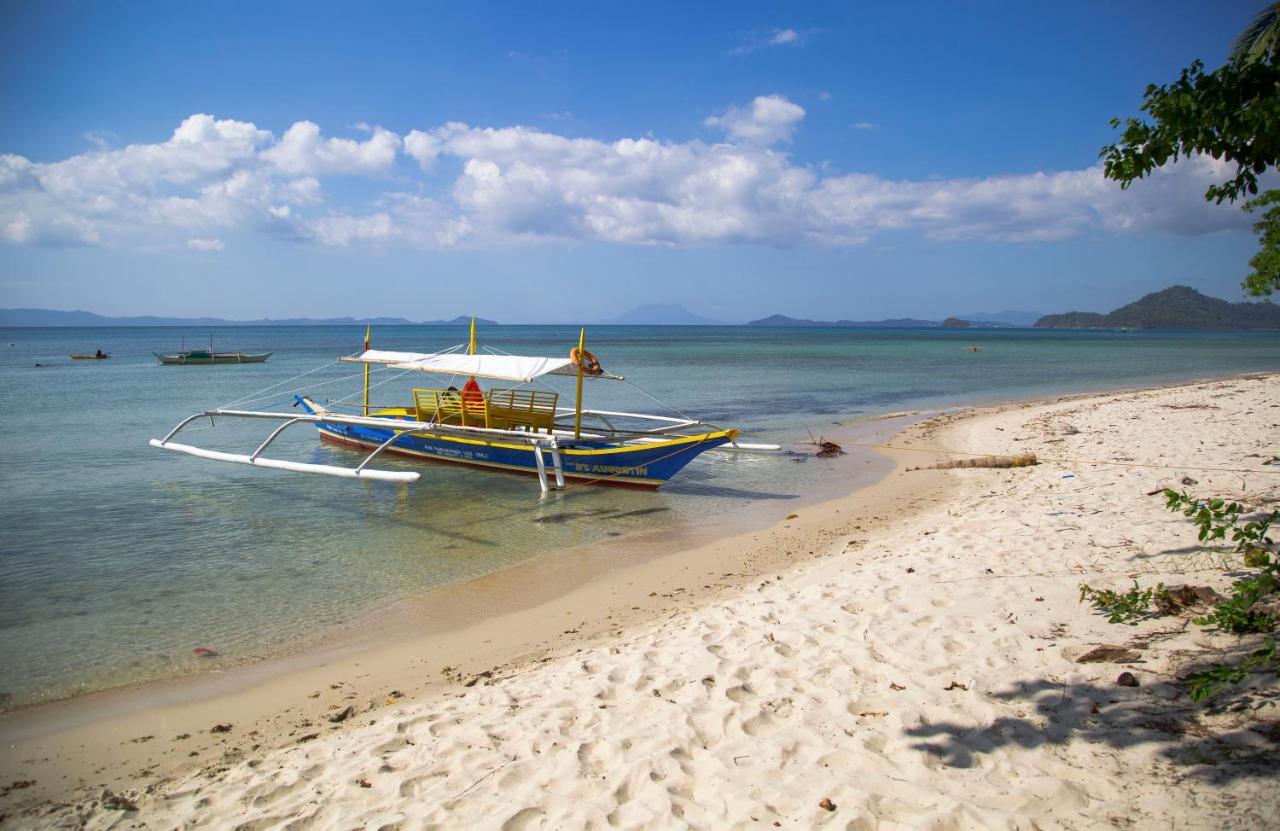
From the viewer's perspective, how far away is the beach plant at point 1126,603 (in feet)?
14.4

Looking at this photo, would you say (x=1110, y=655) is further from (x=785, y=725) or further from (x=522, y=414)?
(x=522, y=414)

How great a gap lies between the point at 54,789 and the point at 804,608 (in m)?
5.24

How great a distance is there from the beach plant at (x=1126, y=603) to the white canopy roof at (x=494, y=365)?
8.93 meters

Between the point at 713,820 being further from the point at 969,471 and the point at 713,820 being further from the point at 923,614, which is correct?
the point at 969,471

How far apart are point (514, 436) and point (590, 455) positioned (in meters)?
1.69

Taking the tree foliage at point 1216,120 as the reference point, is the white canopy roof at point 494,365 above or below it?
below

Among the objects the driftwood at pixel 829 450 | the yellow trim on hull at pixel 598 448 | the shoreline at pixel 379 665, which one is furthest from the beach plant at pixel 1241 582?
the driftwood at pixel 829 450

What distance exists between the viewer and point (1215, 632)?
165 inches

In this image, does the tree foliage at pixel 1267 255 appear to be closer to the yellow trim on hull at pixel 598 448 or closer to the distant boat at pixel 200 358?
the yellow trim on hull at pixel 598 448

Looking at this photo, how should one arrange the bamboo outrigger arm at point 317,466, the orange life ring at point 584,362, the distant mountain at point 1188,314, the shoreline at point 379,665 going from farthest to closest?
the distant mountain at point 1188,314, the orange life ring at point 584,362, the bamboo outrigger arm at point 317,466, the shoreline at point 379,665

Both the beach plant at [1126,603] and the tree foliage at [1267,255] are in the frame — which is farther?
the tree foliage at [1267,255]

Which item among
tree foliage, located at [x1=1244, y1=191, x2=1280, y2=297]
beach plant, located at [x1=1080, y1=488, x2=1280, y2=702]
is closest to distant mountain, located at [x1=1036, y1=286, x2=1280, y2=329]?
tree foliage, located at [x1=1244, y1=191, x2=1280, y2=297]

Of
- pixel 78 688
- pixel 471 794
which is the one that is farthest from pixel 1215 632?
pixel 78 688

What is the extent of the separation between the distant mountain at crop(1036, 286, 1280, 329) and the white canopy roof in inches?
8054
